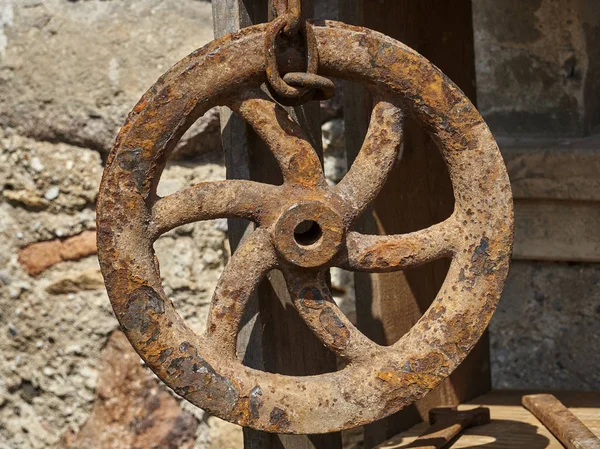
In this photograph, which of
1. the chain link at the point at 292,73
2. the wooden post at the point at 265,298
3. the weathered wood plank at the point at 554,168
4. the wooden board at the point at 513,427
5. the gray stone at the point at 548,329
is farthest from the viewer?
the gray stone at the point at 548,329

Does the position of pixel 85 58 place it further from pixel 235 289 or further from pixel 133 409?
pixel 235 289

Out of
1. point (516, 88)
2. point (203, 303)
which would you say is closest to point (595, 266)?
point (516, 88)

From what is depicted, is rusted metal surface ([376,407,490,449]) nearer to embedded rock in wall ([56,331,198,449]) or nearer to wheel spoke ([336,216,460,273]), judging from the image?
wheel spoke ([336,216,460,273])

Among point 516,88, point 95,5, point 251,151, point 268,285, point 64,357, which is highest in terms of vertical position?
point 95,5

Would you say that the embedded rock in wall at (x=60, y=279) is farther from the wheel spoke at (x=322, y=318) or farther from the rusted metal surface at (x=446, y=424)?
the wheel spoke at (x=322, y=318)

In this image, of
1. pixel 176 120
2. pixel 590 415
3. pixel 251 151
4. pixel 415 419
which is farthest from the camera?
pixel 415 419

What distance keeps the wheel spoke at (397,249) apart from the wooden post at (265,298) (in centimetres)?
21

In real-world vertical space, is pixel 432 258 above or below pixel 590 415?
above

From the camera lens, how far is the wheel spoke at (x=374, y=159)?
44.9 inches

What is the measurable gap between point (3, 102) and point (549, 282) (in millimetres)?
1122

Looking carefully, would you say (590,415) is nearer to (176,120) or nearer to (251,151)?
(251,151)

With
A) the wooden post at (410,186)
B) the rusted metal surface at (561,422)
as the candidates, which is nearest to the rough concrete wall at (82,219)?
the wooden post at (410,186)

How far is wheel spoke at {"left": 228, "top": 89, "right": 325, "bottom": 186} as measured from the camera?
1.12 meters

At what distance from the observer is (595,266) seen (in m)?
1.82
